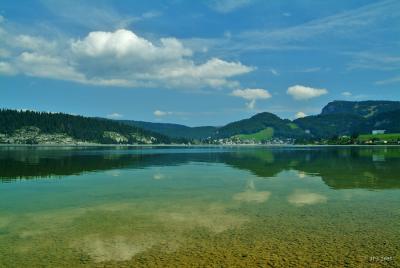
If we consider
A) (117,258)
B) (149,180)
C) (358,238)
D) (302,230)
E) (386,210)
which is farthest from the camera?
(149,180)

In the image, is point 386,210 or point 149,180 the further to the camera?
point 149,180

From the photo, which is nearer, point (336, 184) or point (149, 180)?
point (336, 184)

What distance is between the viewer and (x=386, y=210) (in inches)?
1559

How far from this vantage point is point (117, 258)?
23766mm

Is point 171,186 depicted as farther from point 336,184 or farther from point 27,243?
point 27,243

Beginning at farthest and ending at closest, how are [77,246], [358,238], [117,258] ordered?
[358,238]
[77,246]
[117,258]

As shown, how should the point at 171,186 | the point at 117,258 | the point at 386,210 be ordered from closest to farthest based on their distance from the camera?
the point at 117,258 < the point at 386,210 < the point at 171,186

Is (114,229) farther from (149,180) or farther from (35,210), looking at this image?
(149,180)

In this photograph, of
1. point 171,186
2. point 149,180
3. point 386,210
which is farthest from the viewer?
point 149,180

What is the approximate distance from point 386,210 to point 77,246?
32.6 meters

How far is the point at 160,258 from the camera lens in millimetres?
23797

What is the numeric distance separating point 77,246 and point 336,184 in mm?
48533

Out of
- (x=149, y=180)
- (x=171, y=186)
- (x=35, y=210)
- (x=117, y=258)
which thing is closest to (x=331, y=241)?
(x=117, y=258)

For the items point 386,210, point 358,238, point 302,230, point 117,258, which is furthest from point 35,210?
point 386,210
